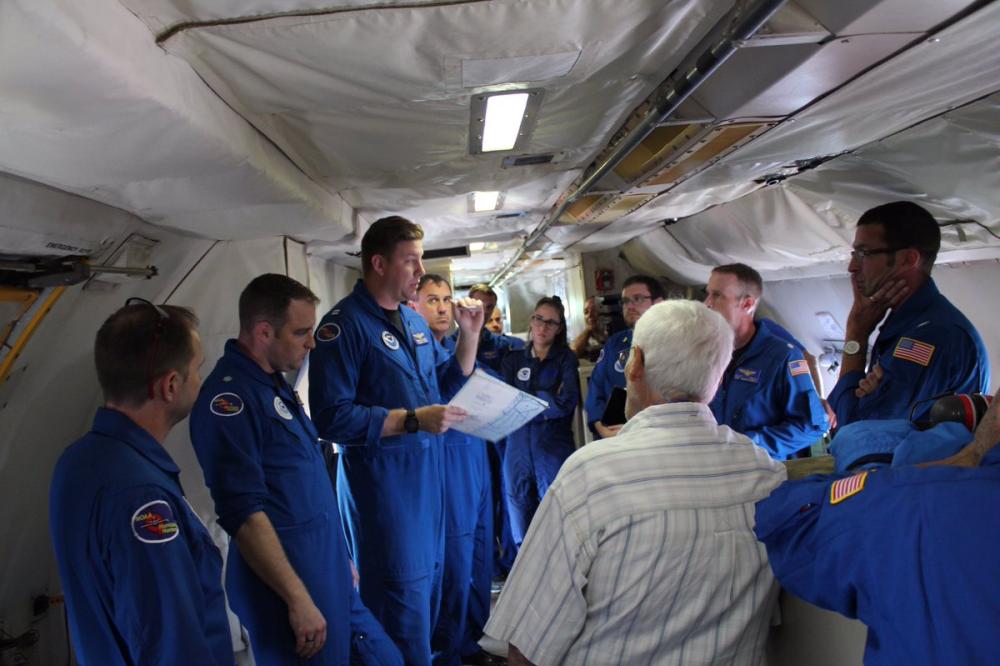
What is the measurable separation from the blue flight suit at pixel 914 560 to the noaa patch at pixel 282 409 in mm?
1601

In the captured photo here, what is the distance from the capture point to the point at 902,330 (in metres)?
1.99

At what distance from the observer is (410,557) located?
→ 2.50 metres

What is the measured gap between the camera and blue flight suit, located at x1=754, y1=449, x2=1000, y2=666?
72 centimetres

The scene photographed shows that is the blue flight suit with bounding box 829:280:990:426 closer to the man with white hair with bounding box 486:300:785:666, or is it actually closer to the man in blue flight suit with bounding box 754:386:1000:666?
the man with white hair with bounding box 486:300:785:666

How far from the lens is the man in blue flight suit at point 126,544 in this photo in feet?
4.21

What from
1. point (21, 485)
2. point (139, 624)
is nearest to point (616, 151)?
point (139, 624)

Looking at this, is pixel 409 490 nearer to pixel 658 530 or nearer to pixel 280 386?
pixel 280 386

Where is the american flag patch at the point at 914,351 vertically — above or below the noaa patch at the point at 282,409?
above

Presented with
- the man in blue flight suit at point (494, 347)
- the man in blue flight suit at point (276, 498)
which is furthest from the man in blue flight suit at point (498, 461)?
the man in blue flight suit at point (276, 498)

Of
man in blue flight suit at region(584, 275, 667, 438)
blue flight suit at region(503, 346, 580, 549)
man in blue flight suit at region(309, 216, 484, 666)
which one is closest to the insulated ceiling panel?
man in blue flight suit at region(309, 216, 484, 666)

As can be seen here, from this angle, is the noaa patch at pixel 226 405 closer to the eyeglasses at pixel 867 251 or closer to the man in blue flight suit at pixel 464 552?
the man in blue flight suit at pixel 464 552

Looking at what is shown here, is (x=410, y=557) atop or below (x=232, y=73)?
below

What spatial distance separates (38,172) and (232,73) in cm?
62

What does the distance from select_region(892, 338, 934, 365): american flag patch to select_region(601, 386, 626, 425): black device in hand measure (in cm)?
201
